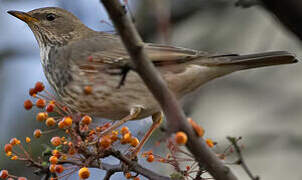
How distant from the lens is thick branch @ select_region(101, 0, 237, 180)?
79.4 inches

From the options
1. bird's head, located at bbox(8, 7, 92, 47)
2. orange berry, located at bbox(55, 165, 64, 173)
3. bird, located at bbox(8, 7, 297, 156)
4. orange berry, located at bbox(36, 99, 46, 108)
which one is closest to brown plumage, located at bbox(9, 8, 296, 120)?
bird, located at bbox(8, 7, 297, 156)

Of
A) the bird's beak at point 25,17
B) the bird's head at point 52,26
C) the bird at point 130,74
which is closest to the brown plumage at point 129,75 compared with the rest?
the bird at point 130,74

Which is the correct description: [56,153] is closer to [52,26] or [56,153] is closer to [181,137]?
[181,137]

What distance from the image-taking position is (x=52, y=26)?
5180 millimetres

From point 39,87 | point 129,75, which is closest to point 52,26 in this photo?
point 129,75

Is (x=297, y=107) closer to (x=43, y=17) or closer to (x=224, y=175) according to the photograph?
(x=43, y=17)

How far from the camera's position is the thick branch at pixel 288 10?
62.0 inches

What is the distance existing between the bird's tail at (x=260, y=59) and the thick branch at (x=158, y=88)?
1660 mm

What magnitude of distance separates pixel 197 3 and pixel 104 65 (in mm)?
2835

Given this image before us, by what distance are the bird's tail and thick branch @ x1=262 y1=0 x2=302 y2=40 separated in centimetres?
217

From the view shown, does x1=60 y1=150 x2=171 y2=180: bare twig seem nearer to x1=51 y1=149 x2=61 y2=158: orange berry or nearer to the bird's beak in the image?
x1=51 y1=149 x2=61 y2=158: orange berry

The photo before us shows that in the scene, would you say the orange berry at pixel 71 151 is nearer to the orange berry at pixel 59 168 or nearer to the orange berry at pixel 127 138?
the orange berry at pixel 59 168

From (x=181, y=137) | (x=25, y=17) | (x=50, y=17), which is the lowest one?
(x=181, y=137)

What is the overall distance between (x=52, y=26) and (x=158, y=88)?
3.28m
